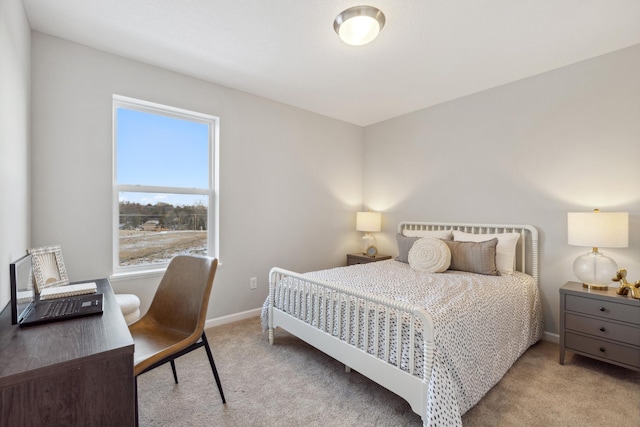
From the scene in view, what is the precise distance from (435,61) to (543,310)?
244 centimetres

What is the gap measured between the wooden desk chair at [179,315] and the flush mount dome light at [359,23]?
1.68m

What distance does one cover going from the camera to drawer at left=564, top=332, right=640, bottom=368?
79.7 inches

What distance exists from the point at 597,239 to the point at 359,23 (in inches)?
88.1

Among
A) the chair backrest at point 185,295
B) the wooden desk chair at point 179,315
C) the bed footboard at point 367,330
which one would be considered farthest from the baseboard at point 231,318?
the chair backrest at point 185,295

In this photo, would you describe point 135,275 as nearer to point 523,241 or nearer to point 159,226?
point 159,226

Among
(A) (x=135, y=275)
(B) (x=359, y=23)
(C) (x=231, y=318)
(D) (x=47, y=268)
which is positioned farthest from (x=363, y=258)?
(D) (x=47, y=268)

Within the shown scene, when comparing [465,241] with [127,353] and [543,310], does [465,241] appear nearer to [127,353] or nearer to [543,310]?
[543,310]

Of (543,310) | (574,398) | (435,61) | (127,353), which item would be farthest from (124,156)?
(543,310)

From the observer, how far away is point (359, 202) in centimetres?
438

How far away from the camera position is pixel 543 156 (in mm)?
2787

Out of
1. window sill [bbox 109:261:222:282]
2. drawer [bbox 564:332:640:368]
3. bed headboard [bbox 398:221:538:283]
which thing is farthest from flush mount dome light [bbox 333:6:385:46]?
drawer [bbox 564:332:640:368]

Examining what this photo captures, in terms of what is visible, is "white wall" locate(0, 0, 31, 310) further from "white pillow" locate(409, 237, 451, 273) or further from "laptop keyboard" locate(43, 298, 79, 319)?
"white pillow" locate(409, 237, 451, 273)

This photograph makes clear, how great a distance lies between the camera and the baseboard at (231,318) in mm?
2971

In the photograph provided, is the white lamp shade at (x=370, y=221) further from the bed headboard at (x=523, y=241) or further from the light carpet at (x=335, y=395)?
the light carpet at (x=335, y=395)
